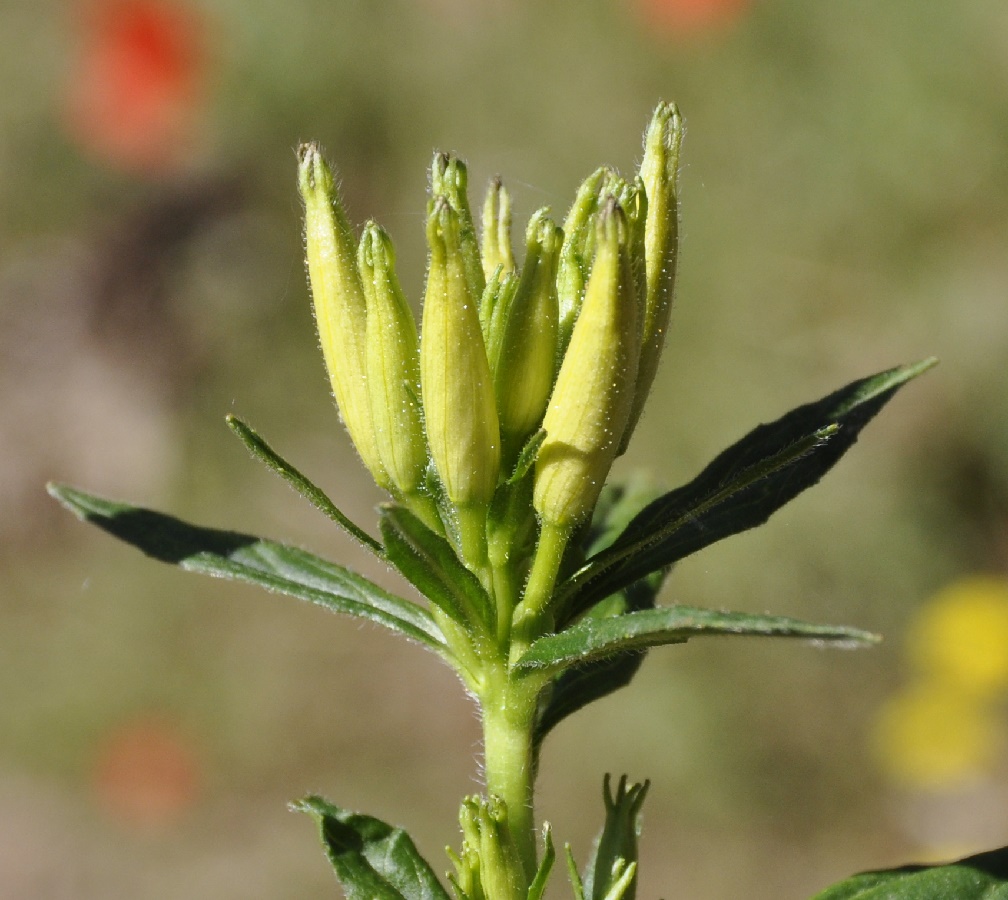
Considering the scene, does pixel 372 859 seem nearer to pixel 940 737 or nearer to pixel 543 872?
pixel 543 872

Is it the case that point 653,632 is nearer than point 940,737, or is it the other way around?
point 653,632

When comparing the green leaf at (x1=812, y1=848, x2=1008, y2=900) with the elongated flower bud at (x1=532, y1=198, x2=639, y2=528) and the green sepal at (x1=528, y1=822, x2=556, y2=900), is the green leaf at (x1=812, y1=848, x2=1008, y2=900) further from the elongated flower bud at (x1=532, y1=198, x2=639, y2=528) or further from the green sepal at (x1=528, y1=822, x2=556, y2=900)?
the elongated flower bud at (x1=532, y1=198, x2=639, y2=528)

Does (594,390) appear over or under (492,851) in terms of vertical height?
over

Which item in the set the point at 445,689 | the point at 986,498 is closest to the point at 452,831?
the point at 445,689

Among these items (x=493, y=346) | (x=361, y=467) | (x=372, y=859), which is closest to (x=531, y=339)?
(x=493, y=346)

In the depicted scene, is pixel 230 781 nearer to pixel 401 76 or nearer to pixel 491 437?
pixel 401 76

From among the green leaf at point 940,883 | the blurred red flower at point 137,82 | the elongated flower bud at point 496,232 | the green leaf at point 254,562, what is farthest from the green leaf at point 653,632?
the blurred red flower at point 137,82

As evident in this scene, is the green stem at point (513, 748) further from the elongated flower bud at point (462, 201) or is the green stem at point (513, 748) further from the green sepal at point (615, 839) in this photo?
the elongated flower bud at point (462, 201)
